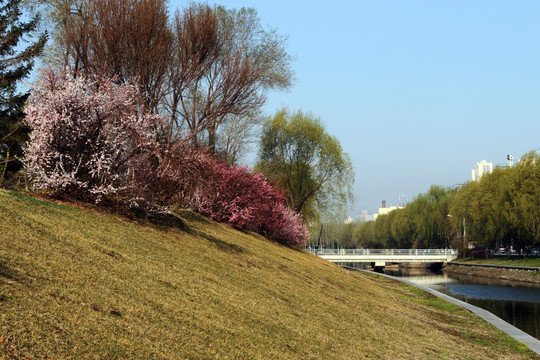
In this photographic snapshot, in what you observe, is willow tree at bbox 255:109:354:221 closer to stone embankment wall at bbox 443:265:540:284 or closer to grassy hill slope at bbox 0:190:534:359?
stone embankment wall at bbox 443:265:540:284

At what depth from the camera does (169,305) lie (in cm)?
1052

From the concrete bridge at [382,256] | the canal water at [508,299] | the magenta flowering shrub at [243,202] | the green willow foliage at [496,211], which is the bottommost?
the canal water at [508,299]

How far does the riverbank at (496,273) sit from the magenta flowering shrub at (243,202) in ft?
80.8

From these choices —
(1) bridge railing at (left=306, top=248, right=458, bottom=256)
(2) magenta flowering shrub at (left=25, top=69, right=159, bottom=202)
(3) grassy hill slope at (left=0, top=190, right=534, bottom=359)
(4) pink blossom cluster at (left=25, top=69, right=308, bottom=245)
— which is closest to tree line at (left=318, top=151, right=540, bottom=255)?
(1) bridge railing at (left=306, top=248, right=458, bottom=256)

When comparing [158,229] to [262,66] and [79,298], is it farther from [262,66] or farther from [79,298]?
[262,66]

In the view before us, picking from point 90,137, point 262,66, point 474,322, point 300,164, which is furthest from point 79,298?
point 300,164

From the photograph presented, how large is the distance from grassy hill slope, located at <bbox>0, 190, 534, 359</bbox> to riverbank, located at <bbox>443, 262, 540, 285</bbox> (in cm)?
3424

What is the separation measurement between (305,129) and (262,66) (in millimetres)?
11658

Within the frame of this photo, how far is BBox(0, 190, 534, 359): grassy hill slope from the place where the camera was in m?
7.91

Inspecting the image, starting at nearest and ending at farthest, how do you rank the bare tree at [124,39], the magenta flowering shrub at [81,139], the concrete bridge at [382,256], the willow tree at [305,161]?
the magenta flowering shrub at [81,139] < the bare tree at [124,39] < the willow tree at [305,161] < the concrete bridge at [382,256]

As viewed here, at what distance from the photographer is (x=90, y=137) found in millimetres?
17656

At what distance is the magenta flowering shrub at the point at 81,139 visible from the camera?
16.7 metres

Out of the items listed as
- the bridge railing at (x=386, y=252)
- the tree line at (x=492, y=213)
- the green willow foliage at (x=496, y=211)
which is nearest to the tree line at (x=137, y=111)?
the tree line at (x=492, y=213)

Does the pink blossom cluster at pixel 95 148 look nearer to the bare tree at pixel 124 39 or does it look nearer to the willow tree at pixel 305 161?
the bare tree at pixel 124 39
